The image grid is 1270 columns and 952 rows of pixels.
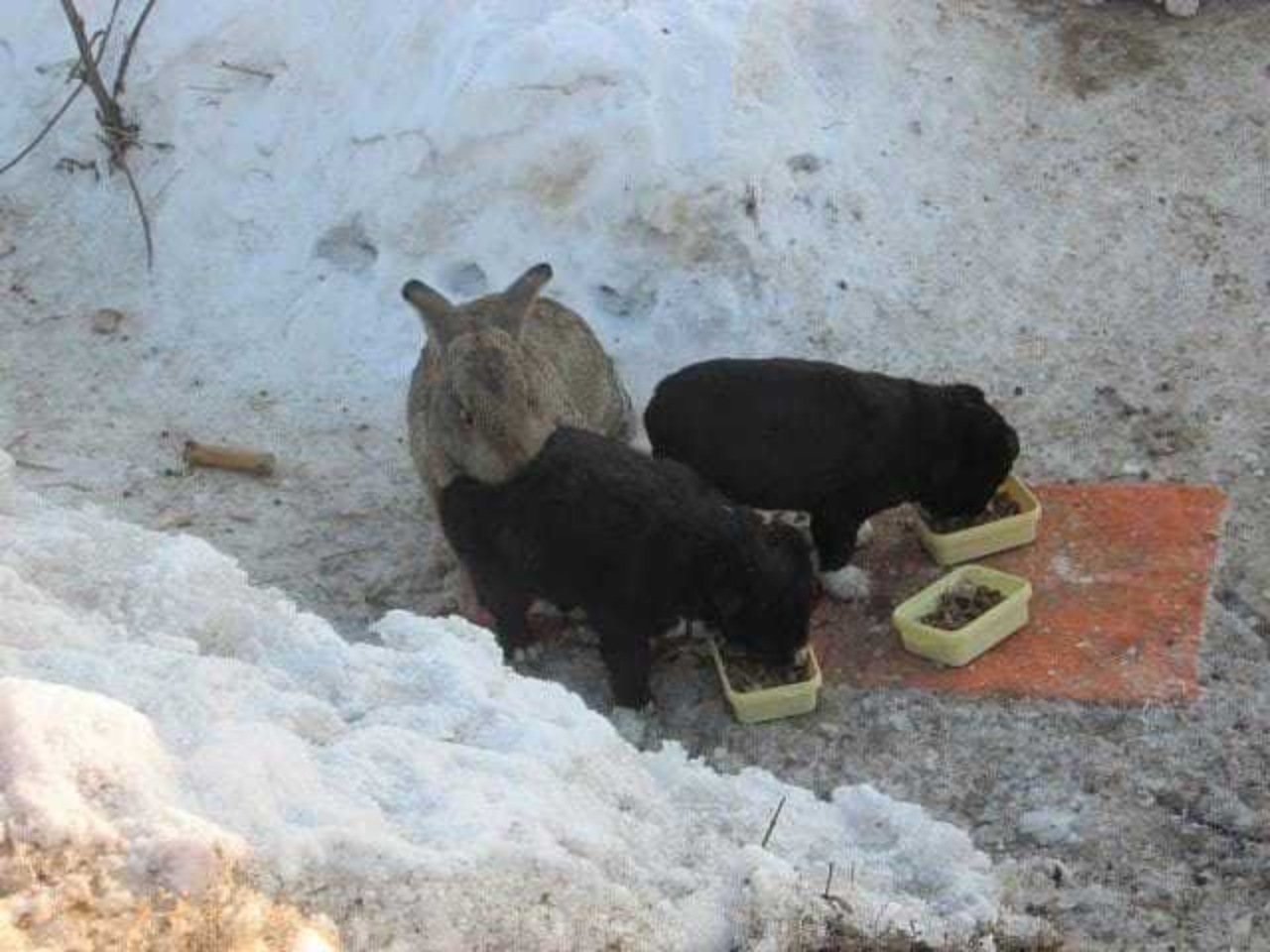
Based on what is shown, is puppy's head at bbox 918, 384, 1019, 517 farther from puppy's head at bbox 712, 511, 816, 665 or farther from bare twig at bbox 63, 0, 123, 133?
bare twig at bbox 63, 0, 123, 133

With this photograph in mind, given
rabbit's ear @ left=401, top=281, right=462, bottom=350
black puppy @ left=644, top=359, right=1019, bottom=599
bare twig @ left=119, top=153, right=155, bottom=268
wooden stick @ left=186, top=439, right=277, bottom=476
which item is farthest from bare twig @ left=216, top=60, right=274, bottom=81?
black puppy @ left=644, top=359, right=1019, bottom=599

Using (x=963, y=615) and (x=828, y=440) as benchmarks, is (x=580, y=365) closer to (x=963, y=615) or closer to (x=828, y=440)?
(x=828, y=440)

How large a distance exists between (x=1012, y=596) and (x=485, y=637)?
2.49 m

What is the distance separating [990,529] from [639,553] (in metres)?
1.72

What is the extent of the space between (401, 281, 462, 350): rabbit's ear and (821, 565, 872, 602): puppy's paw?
6.41 feet

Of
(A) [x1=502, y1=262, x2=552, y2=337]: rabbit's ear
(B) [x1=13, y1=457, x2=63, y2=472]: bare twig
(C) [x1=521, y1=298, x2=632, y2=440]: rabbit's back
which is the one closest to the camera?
→ (A) [x1=502, y1=262, x2=552, y2=337]: rabbit's ear

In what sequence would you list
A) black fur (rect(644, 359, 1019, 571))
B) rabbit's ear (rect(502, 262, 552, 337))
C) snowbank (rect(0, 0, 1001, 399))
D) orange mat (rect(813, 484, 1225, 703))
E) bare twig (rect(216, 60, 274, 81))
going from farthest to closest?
bare twig (rect(216, 60, 274, 81)) → snowbank (rect(0, 0, 1001, 399)) → rabbit's ear (rect(502, 262, 552, 337)) → black fur (rect(644, 359, 1019, 571)) → orange mat (rect(813, 484, 1225, 703))

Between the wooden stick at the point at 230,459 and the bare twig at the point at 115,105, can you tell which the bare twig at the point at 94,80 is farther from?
the wooden stick at the point at 230,459

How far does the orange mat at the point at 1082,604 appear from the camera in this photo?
21.0 feet

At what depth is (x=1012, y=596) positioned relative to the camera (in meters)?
6.70

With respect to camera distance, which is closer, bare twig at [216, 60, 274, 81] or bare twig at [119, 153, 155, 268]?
bare twig at [119, 153, 155, 268]

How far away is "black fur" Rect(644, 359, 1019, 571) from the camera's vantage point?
705cm

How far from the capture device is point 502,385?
681cm

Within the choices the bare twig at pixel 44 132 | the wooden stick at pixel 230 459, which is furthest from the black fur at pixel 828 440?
the bare twig at pixel 44 132
